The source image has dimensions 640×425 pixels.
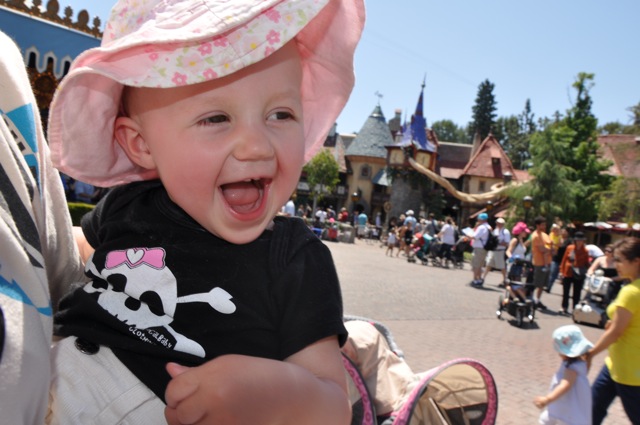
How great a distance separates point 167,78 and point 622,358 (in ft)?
15.8

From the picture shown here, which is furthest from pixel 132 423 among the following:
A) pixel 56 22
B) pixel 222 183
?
pixel 56 22

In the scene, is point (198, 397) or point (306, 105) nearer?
point (198, 397)

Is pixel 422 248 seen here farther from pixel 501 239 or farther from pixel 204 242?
pixel 204 242

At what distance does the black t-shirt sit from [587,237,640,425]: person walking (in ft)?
14.1

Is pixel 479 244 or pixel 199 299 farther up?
pixel 199 299

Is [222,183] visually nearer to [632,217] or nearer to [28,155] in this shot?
[28,155]

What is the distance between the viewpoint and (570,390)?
185 inches

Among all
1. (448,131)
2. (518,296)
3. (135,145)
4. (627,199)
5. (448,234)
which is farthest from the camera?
(448,131)

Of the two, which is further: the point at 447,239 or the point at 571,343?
the point at 447,239

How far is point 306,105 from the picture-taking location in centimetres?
158

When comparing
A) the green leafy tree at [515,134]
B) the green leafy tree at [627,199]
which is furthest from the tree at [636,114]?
the green leafy tree at [515,134]

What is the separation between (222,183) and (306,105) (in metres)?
0.51

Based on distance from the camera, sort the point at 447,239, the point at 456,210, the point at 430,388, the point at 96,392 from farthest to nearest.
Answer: the point at 456,210 → the point at 447,239 → the point at 430,388 → the point at 96,392

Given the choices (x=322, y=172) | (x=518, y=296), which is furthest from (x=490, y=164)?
(x=518, y=296)
